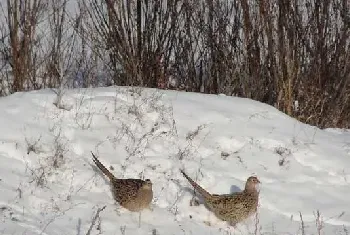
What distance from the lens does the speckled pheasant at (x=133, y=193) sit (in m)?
5.20

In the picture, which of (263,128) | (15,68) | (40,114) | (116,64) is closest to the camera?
(40,114)

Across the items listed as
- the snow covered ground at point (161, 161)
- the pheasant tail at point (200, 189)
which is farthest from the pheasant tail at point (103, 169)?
the pheasant tail at point (200, 189)

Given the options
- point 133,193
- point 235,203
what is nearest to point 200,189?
point 235,203

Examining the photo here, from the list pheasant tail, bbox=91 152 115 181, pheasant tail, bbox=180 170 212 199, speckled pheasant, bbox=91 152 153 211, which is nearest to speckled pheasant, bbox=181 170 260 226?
pheasant tail, bbox=180 170 212 199

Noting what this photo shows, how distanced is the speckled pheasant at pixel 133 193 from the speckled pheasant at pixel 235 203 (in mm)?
462

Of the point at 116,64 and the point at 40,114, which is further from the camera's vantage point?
the point at 116,64

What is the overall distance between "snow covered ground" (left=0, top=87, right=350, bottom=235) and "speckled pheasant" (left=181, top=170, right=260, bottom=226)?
0.10 m

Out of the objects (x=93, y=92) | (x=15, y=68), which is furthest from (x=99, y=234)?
(x=15, y=68)

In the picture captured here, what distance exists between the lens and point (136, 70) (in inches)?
315

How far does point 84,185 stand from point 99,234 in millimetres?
729

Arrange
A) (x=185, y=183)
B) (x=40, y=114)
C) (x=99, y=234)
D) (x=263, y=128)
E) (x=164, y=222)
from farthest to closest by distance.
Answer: (x=263, y=128)
(x=40, y=114)
(x=185, y=183)
(x=164, y=222)
(x=99, y=234)

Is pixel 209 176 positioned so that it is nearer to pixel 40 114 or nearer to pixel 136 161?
pixel 136 161

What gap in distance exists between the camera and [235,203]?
5328mm

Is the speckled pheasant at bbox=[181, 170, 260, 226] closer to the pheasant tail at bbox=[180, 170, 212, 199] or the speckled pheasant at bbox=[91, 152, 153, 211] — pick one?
the pheasant tail at bbox=[180, 170, 212, 199]
